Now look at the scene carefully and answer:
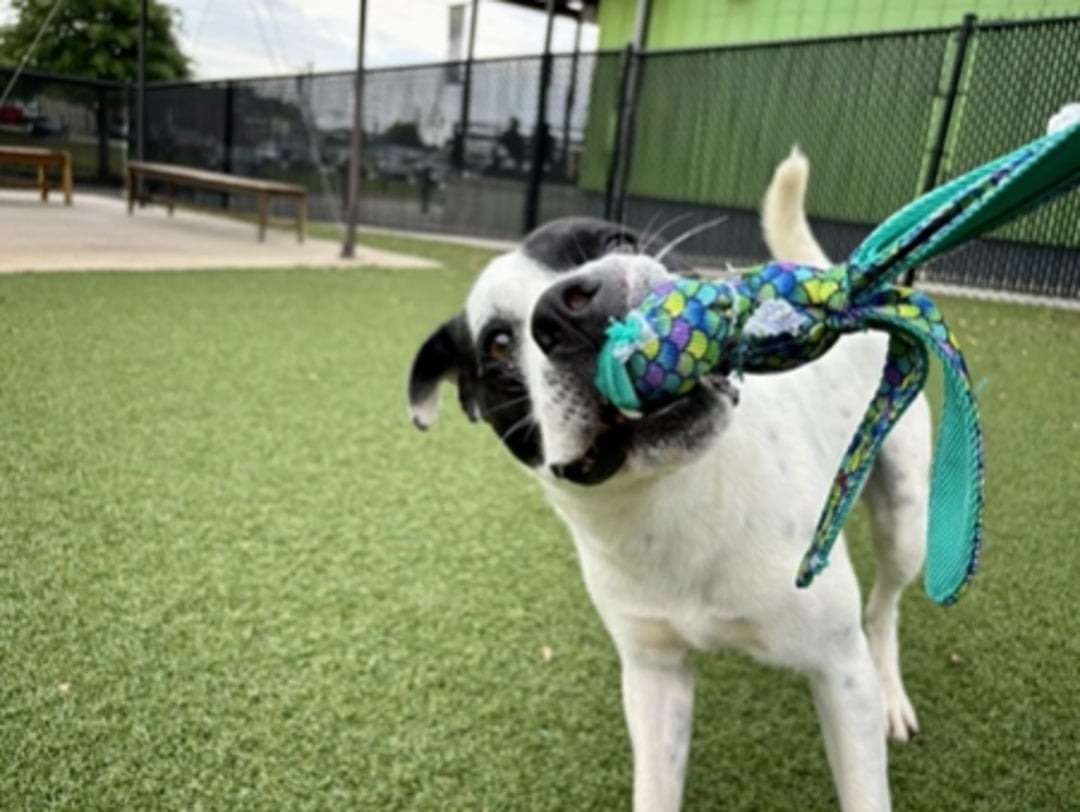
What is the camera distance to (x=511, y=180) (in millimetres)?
12461

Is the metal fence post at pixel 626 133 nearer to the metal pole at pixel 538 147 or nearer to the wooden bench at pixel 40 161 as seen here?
the metal pole at pixel 538 147

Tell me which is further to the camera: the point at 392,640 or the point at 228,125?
the point at 228,125

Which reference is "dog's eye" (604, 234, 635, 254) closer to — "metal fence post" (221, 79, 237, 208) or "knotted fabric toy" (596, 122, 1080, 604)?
"knotted fabric toy" (596, 122, 1080, 604)

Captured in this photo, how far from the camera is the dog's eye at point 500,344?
59.3 inches

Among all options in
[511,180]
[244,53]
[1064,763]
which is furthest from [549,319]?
[511,180]

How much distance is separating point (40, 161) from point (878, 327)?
4431 millimetres

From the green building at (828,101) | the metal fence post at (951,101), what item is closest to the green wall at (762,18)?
the green building at (828,101)

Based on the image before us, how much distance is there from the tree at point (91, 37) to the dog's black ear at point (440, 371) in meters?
2.12

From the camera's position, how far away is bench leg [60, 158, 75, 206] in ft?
16.5

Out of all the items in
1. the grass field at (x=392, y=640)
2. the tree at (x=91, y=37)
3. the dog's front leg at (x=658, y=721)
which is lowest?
the grass field at (x=392, y=640)

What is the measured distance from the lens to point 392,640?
224cm

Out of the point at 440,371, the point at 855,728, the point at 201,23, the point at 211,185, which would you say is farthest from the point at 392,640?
the point at 211,185

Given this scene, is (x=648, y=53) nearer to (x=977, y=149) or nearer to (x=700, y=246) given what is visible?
(x=700, y=246)

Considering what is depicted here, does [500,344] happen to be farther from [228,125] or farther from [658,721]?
[228,125]
